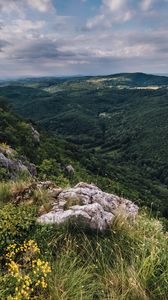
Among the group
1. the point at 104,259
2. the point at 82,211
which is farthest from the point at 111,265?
the point at 82,211

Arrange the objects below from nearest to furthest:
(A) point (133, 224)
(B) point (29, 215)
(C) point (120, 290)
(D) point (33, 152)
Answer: (C) point (120, 290), (B) point (29, 215), (A) point (133, 224), (D) point (33, 152)

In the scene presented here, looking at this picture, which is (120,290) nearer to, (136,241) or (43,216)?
(136,241)

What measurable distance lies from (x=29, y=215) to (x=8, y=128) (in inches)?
1324

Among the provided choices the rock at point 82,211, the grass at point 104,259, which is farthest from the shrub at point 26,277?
the rock at point 82,211

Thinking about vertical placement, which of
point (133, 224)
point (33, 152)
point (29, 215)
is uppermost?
point (29, 215)

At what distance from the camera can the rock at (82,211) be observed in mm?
6719

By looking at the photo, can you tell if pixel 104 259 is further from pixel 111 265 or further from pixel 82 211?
pixel 82 211

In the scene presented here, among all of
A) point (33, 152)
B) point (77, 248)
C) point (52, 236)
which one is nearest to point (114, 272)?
point (77, 248)

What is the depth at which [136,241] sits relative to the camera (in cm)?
626

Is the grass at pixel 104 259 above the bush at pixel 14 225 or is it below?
below

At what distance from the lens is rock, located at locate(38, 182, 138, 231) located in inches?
265

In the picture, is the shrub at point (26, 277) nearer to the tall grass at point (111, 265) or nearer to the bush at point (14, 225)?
the tall grass at point (111, 265)

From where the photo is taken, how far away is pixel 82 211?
701 cm

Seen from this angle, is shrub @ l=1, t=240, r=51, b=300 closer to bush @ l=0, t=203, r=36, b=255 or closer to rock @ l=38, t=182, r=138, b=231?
bush @ l=0, t=203, r=36, b=255
